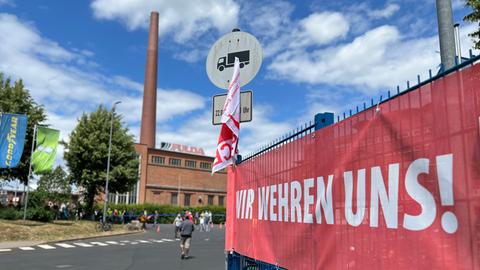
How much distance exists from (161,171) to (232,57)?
65060 mm

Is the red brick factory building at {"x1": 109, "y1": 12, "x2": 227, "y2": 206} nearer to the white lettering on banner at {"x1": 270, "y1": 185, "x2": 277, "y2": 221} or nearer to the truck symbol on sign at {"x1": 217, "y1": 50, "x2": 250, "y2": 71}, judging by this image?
the truck symbol on sign at {"x1": 217, "y1": 50, "x2": 250, "y2": 71}

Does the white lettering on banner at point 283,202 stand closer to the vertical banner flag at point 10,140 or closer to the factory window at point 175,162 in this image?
the vertical banner flag at point 10,140

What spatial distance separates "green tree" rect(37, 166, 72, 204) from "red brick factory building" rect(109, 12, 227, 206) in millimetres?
26483

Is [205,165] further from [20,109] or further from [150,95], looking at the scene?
[20,109]

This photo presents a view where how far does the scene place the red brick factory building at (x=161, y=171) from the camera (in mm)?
67125

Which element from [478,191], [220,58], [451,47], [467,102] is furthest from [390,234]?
[220,58]

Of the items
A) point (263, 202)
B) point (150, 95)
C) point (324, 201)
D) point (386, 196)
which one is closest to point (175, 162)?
point (150, 95)

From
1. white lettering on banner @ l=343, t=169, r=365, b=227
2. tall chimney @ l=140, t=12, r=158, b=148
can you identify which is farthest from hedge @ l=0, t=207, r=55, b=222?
tall chimney @ l=140, t=12, r=158, b=148

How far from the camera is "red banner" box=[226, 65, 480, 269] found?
2379mm

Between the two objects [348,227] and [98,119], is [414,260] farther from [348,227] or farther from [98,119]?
[98,119]

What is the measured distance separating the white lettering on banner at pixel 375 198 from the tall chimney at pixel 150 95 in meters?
64.6

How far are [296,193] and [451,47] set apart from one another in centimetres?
265

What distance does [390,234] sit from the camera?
2.94 meters

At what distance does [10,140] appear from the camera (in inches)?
999
